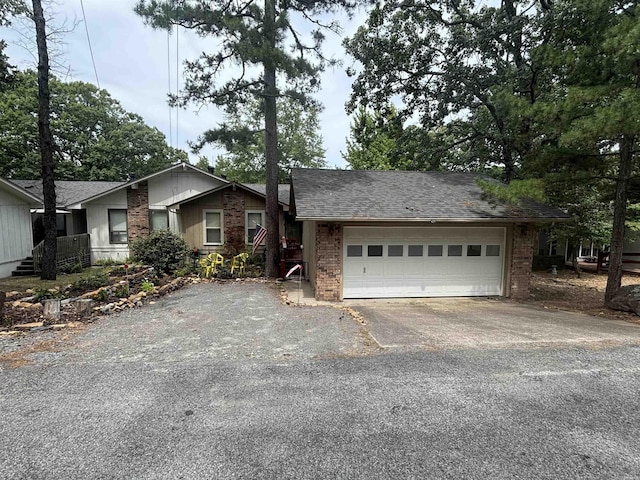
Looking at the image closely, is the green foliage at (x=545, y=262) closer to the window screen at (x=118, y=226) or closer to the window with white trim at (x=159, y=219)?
the window with white trim at (x=159, y=219)

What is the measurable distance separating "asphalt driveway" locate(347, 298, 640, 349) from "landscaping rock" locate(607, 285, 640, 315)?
115cm

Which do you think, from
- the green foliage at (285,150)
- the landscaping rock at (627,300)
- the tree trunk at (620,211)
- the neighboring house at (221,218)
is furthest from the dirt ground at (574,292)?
the green foliage at (285,150)

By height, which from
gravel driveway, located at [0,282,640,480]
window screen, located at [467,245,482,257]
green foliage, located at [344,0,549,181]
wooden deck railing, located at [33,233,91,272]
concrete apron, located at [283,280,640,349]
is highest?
green foliage, located at [344,0,549,181]

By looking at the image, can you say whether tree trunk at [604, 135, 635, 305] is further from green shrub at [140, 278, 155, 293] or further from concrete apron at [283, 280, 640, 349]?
green shrub at [140, 278, 155, 293]

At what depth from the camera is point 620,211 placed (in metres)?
8.11

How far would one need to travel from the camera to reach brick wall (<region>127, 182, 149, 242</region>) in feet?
47.8

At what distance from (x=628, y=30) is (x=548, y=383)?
22.7ft

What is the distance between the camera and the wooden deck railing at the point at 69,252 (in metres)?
11.5

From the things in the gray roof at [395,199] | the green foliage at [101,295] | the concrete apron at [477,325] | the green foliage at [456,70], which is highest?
the green foliage at [456,70]

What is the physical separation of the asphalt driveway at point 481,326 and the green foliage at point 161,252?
734 cm

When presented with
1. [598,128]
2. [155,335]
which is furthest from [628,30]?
[155,335]

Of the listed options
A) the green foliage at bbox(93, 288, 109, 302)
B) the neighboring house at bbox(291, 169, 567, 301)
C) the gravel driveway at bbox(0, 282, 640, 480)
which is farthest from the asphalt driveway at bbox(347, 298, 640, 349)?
the green foliage at bbox(93, 288, 109, 302)

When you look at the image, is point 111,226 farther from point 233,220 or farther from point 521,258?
point 521,258

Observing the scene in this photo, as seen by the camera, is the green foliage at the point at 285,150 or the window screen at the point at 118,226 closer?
the window screen at the point at 118,226
